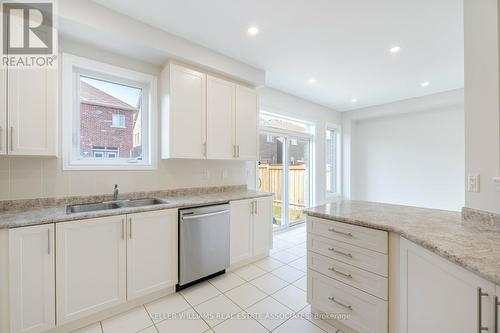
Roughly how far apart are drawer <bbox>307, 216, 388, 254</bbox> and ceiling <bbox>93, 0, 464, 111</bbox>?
6.30 feet

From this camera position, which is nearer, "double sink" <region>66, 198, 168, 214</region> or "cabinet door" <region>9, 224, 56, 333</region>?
"cabinet door" <region>9, 224, 56, 333</region>

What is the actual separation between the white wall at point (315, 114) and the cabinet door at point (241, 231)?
1969 mm

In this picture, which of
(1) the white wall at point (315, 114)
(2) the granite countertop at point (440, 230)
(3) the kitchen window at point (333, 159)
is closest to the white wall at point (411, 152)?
(3) the kitchen window at point (333, 159)

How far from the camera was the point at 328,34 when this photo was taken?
2.37 metres

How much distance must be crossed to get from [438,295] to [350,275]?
22.3 inches

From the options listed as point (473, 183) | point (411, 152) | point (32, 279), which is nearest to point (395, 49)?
point (473, 183)

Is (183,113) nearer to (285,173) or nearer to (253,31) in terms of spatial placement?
(253,31)

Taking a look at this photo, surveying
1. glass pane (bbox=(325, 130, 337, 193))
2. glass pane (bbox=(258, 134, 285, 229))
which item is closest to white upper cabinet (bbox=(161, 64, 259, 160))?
glass pane (bbox=(258, 134, 285, 229))

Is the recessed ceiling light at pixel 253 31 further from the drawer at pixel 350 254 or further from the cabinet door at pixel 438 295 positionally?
the cabinet door at pixel 438 295

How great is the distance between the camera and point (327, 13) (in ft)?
6.69

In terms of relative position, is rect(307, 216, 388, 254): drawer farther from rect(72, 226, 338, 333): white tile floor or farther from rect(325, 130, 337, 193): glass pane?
rect(325, 130, 337, 193): glass pane

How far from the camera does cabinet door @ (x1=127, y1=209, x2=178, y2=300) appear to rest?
193cm

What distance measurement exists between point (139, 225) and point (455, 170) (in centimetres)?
558

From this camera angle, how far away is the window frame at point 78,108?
7.02ft
